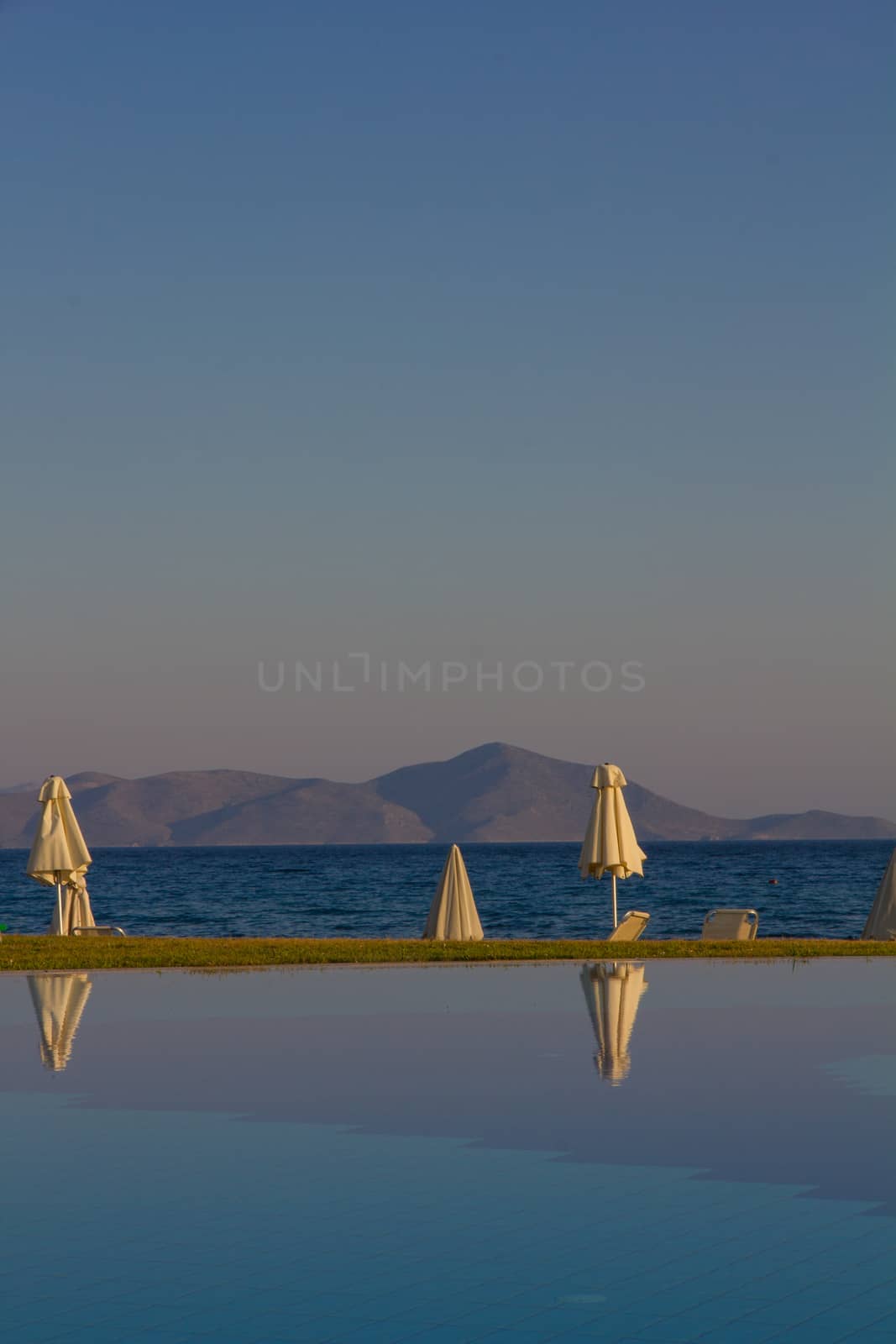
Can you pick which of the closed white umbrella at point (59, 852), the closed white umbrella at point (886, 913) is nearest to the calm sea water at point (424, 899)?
the closed white umbrella at point (886, 913)

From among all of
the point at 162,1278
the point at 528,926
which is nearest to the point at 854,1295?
the point at 162,1278

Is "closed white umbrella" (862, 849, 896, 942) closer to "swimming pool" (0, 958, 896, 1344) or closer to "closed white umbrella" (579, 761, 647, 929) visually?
"closed white umbrella" (579, 761, 647, 929)

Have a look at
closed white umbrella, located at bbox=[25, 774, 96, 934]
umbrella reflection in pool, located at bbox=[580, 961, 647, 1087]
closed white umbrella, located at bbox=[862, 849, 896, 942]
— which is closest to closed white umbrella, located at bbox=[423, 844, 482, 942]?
closed white umbrella, located at bbox=[25, 774, 96, 934]

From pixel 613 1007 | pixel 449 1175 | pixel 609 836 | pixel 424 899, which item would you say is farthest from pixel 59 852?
pixel 424 899

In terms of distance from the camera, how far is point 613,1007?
1509 centimetres

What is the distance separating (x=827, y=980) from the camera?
1772 cm

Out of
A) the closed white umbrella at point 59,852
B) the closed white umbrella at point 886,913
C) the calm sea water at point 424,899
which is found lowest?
the calm sea water at point 424,899

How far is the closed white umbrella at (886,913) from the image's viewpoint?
23.4 m

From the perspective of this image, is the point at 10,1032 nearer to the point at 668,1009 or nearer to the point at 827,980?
the point at 668,1009

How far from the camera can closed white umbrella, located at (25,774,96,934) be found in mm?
24594

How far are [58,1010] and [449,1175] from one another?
27.0ft

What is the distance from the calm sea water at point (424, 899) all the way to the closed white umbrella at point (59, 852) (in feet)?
63.5

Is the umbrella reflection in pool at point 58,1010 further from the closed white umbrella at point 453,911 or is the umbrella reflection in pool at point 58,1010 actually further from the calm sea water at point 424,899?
the calm sea water at point 424,899

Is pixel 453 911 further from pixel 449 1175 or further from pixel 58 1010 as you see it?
pixel 449 1175
